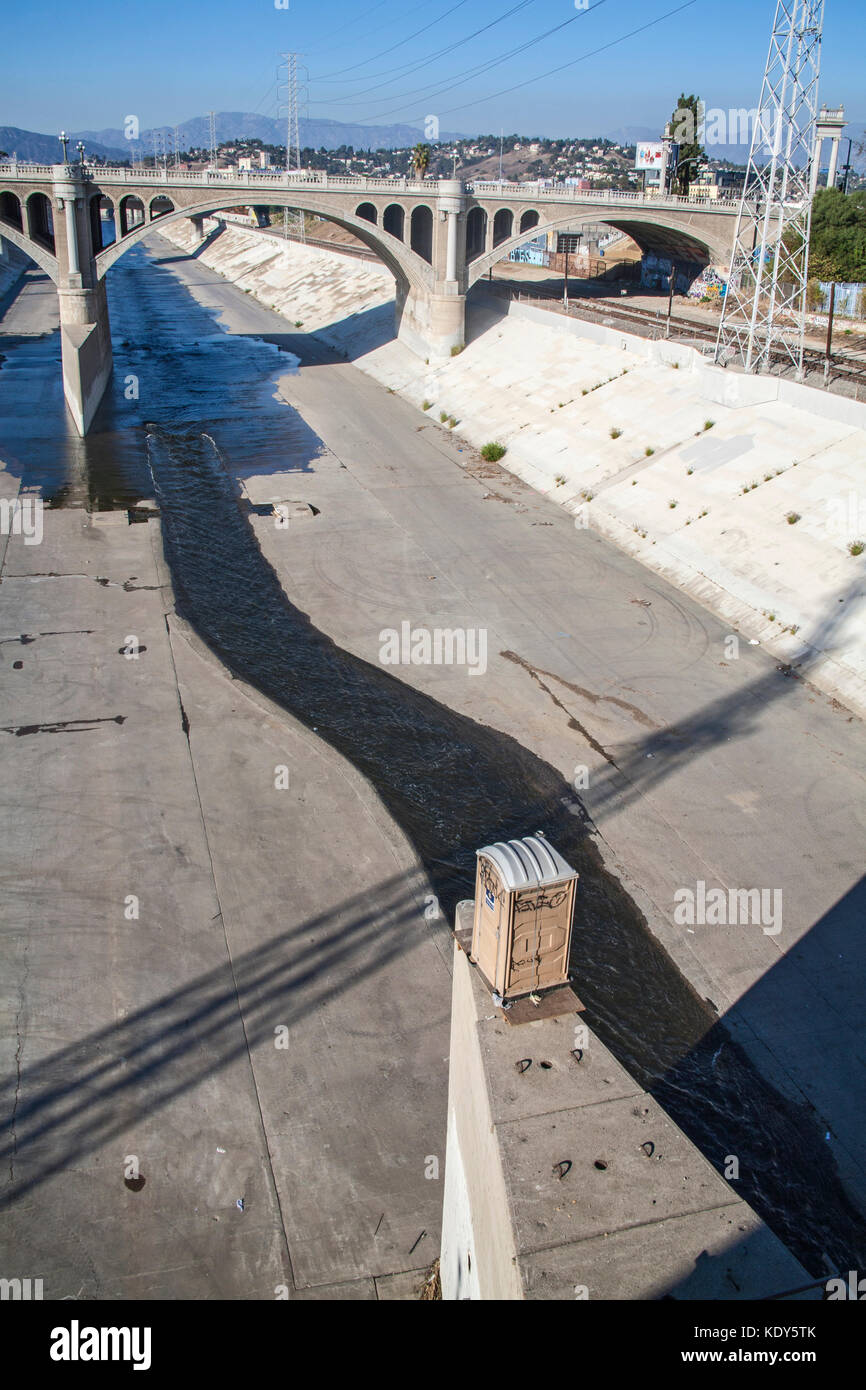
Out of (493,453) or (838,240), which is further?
(838,240)

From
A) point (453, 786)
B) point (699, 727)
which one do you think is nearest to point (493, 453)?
point (699, 727)

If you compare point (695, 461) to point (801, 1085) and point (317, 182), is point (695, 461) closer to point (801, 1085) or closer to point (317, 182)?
point (801, 1085)

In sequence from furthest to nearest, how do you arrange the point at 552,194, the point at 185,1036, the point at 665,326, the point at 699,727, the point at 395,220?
the point at 552,194, the point at 395,220, the point at 665,326, the point at 699,727, the point at 185,1036

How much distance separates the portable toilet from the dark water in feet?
18.7

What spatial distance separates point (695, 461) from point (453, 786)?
21.6 metres

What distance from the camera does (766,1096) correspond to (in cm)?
1415

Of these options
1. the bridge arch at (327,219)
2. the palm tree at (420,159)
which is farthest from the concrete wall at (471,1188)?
the palm tree at (420,159)

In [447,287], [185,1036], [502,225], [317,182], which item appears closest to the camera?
[185,1036]

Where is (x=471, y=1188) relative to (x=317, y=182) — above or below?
below

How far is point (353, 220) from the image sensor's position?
6262 centimetres

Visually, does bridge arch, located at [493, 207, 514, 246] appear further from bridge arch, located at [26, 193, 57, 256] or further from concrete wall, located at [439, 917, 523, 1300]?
concrete wall, located at [439, 917, 523, 1300]

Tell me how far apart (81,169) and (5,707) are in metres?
43.5

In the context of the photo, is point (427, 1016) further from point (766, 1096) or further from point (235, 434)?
point (235, 434)
